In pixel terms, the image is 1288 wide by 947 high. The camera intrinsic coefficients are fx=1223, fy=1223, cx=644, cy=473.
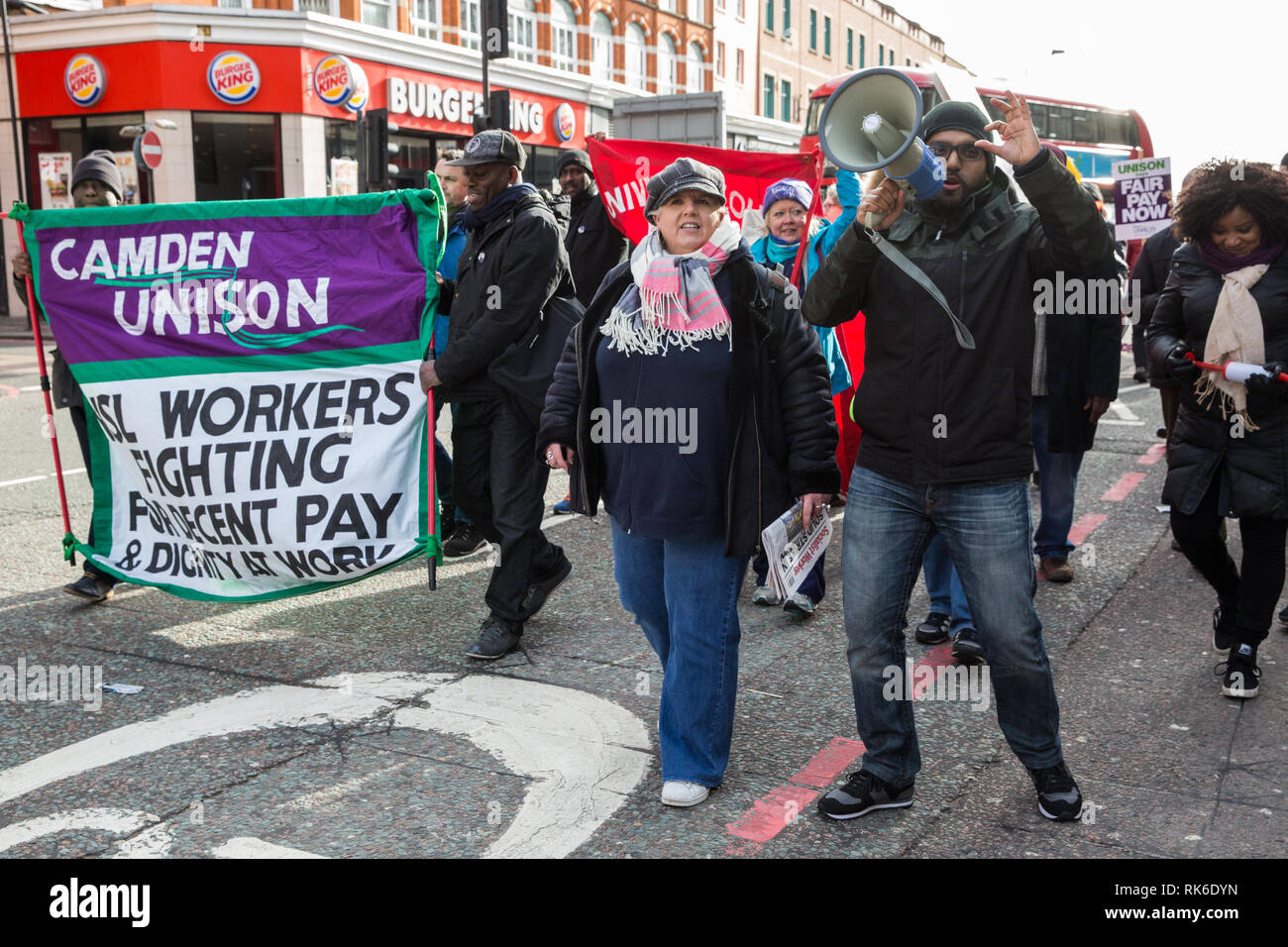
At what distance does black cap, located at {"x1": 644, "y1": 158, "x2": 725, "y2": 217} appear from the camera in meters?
3.41

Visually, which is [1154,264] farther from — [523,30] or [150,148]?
[523,30]

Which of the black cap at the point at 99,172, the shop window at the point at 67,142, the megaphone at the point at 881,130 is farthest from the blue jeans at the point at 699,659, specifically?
the shop window at the point at 67,142

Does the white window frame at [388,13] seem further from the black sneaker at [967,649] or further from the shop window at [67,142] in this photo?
the black sneaker at [967,649]

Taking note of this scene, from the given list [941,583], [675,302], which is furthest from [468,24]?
[675,302]

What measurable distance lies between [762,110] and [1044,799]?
44.5 meters

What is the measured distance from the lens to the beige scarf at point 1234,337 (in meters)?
4.27

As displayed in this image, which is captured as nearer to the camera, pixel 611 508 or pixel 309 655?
pixel 611 508

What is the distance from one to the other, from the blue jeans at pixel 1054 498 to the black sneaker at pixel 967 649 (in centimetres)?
129

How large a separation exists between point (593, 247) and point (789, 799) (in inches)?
208

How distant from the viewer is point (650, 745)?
3.92 m

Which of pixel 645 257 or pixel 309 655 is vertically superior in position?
pixel 645 257

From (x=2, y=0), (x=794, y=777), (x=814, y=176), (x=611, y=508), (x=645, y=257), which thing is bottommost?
(x=794, y=777)
